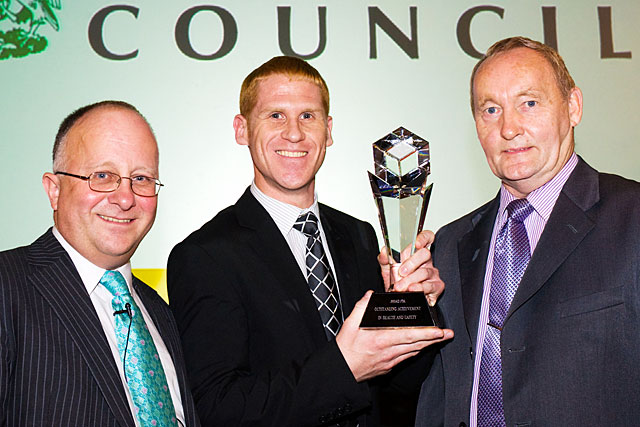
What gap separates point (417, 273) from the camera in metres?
1.81

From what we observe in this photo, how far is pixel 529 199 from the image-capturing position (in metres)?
1.97

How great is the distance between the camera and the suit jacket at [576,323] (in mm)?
1665

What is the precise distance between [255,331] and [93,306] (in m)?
0.45

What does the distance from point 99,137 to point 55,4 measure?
1.79m

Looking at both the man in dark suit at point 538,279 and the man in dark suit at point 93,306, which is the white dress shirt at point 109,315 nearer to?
the man in dark suit at point 93,306

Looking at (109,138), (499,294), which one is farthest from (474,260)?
(109,138)

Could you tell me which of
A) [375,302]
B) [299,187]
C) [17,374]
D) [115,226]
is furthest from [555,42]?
[17,374]

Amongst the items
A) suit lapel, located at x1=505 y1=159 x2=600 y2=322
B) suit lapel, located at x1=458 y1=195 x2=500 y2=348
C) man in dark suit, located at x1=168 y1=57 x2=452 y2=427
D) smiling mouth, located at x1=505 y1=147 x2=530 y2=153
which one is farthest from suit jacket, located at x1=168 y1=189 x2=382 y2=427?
smiling mouth, located at x1=505 y1=147 x2=530 y2=153

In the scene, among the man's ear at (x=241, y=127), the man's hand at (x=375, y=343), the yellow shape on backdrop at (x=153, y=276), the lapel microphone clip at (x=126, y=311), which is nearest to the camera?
the man's hand at (x=375, y=343)

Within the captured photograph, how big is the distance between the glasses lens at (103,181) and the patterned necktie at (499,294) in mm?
1110

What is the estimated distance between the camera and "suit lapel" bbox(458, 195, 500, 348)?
77.7 inches

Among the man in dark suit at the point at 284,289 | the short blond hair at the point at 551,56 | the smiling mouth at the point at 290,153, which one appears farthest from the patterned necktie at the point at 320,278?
the short blond hair at the point at 551,56

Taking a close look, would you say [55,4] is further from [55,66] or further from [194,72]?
[194,72]

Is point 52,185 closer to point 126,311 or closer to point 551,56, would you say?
point 126,311
